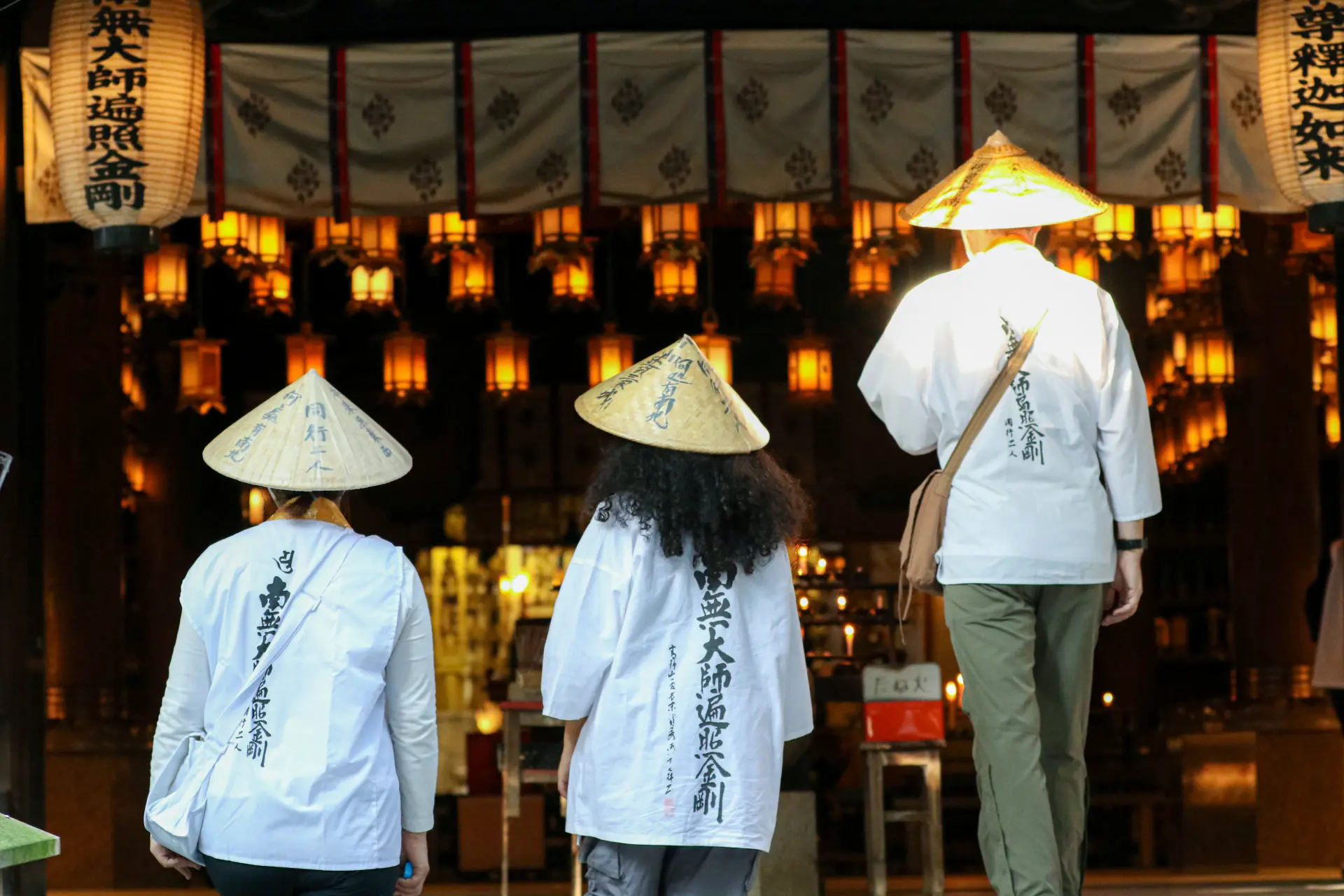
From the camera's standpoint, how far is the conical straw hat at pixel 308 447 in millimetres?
4438

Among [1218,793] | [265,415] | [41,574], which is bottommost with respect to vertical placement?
[1218,793]

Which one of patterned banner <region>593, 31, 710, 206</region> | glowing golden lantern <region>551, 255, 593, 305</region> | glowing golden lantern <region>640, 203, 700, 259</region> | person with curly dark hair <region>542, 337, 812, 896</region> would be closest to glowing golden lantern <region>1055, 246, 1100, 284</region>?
glowing golden lantern <region>640, 203, 700, 259</region>

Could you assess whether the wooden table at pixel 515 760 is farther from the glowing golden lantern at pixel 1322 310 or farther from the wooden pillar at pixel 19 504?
the glowing golden lantern at pixel 1322 310

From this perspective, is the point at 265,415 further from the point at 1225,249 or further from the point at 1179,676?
the point at 1179,676

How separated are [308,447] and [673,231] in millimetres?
6536

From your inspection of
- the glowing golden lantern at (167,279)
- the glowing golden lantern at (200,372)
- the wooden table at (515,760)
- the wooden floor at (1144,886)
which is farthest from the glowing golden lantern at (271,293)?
the wooden table at (515,760)

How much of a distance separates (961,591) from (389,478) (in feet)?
5.75

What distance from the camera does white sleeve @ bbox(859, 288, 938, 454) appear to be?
207 inches

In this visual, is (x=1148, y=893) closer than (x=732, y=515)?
No

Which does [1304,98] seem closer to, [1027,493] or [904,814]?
[1027,493]

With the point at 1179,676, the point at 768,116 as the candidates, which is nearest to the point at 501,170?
the point at 768,116

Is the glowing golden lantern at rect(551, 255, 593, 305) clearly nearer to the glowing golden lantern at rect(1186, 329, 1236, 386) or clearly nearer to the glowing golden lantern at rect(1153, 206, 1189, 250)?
the glowing golden lantern at rect(1153, 206, 1189, 250)

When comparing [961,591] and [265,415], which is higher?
[265,415]

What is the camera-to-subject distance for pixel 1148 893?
786 cm
